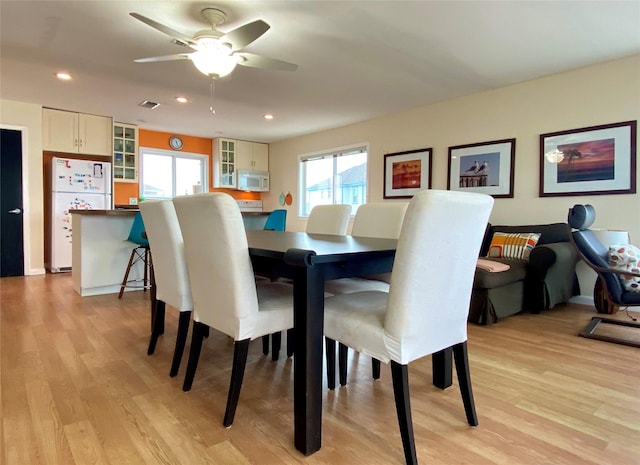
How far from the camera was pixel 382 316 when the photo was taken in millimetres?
1445

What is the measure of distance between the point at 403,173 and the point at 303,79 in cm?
206

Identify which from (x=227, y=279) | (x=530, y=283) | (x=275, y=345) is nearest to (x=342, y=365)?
(x=275, y=345)

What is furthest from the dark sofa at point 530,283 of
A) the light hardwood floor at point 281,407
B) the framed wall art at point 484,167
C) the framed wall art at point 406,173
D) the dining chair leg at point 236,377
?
the dining chair leg at point 236,377

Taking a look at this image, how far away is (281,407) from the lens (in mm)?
1714

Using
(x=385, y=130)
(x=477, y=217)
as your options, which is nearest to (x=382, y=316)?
(x=477, y=217)

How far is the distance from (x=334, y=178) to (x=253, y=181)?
6.17ft

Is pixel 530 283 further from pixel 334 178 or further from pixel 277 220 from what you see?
pixel 334 178

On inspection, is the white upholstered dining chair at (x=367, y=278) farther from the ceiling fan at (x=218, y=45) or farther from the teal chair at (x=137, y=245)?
the teal chair at (x=137, y=245)

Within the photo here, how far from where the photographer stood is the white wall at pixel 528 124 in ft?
11.6

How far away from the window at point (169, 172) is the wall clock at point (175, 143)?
0.11 metres

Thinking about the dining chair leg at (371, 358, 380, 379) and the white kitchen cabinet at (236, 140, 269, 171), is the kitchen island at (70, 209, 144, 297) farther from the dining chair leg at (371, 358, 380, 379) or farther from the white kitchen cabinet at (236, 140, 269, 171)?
the white kitchen cabinet at (236, 140, 269, 171)

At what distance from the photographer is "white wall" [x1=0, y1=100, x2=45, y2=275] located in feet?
16.5

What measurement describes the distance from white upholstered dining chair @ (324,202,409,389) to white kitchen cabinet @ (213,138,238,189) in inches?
196

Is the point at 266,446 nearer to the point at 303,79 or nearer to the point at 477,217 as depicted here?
the point at 477,217
